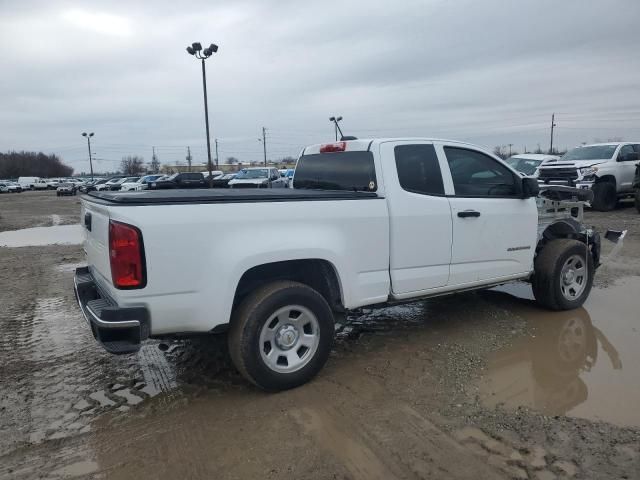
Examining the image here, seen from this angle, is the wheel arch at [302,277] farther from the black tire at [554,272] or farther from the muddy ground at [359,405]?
the black tire at [554,272]

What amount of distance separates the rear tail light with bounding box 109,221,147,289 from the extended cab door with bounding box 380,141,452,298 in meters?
2.05

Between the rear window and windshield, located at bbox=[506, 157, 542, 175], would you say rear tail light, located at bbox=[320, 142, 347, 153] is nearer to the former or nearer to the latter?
the rear window

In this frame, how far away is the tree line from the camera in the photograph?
105750mm

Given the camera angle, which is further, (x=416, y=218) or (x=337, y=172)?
(x=337, y=172)

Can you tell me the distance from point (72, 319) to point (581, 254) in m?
6.00

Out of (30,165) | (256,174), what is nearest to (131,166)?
(30,165)

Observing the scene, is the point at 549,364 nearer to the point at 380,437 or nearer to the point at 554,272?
the point at 554,272

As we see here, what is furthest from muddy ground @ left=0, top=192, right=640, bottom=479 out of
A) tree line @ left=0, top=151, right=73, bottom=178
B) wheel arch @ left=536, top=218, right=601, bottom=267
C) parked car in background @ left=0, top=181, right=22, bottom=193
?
tree line @ left=0, top=151, right=73, bottom=178

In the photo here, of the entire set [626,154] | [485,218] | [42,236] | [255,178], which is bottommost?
[42,236]

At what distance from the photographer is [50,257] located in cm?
1066

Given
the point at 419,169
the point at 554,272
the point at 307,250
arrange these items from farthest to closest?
the point at 554,272, the point at 419,169, the point at 307,250

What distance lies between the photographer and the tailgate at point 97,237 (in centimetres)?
357

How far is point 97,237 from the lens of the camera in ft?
12.7

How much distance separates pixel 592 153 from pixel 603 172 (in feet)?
4.57
